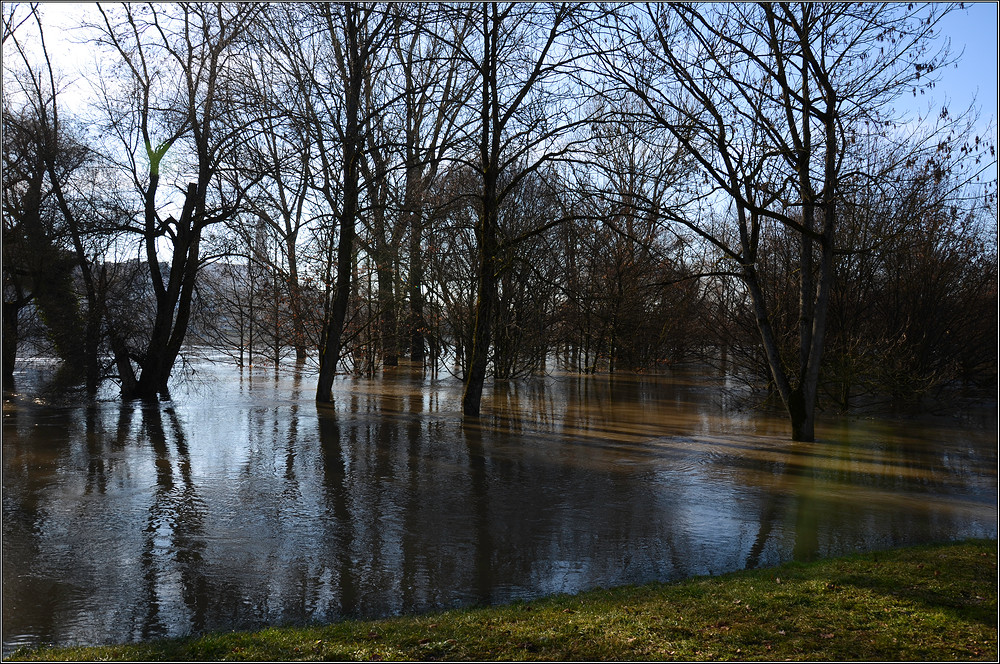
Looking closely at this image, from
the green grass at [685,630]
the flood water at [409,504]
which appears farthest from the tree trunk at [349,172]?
the green grass at [685,630]

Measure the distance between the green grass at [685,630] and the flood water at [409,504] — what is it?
61cm

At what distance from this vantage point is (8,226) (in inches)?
697

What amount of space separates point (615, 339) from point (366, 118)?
1342cm

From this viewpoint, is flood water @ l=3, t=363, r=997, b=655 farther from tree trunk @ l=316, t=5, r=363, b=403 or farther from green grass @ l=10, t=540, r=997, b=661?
tree trunk @ l=316, t=5, r=363, b=403

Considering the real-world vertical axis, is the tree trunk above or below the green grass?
above

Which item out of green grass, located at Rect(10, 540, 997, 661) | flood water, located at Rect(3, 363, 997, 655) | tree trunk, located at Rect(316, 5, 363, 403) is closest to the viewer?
green grass, located at Rect(10, 540, 997, 661)

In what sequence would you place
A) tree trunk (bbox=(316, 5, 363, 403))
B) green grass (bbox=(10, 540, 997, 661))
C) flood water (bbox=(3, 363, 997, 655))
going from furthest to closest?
tree trunk (bbox=(316, 5, 363, 403)) → flood water (bbox=(3, 363, 997, 655)) → green grass (bbox=(10, 540, 997, 661))

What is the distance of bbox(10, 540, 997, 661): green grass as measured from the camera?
500cm

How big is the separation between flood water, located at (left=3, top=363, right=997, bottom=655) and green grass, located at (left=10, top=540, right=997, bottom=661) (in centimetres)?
61

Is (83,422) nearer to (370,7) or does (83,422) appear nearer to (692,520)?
(370,7)

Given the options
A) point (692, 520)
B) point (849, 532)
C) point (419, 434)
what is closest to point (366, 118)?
point (419, 434)

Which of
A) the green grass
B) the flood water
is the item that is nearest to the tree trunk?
the flood water

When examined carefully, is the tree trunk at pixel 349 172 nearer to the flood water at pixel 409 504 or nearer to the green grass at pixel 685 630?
the flood water at pixel 409 504

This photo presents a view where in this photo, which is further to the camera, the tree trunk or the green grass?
the tree trunk
